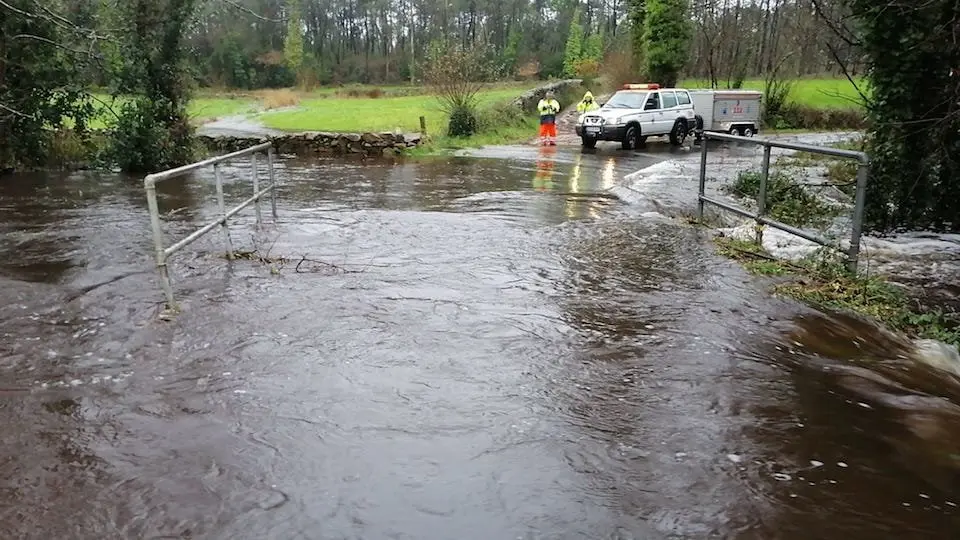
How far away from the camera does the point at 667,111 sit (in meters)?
24.3

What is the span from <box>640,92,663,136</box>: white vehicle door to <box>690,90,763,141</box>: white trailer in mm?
2791

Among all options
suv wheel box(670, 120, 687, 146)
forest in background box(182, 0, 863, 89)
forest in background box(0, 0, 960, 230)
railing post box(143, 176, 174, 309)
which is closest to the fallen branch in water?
railing post box(143, 176, 174, 309)

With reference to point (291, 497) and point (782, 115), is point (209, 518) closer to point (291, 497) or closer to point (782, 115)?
point (291, 497)

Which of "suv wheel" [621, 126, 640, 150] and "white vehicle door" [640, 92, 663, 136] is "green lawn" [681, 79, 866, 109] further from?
"suv wheel" [621, 126, 640, 150]

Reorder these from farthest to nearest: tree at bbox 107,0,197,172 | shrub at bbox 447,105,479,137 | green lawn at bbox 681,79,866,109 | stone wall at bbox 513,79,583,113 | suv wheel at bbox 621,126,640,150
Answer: green lawn at bbox 681,79,866,109 < stone wall at bbox 513,79,583,113 < shrub at bbox 447,105,479,137 < suv wheel at bbox 621,126,640,150 < tree at bbox 107,0,197,172

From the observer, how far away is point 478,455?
3.75m

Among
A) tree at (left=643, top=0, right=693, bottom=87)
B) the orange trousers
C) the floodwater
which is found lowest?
the floodwater

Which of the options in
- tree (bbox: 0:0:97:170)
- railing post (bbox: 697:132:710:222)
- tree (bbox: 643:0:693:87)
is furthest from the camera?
tree (bbox: 643:0:693:87)

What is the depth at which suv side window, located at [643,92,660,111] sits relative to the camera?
23.9m

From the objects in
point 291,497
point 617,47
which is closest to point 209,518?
point 291,497

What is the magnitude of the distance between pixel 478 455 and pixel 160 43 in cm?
1487

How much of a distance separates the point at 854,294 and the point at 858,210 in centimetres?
74

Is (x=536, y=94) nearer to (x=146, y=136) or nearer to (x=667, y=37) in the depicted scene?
(x=667, y=37)

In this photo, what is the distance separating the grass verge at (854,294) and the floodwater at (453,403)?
30cm
